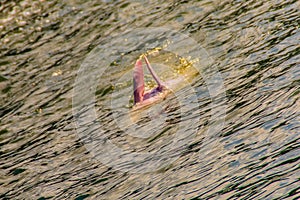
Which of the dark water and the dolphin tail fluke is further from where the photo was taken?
the dolphin tail fluke

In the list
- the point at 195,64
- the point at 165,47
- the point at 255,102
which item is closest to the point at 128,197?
the point at 255,102

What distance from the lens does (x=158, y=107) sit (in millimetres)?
16312

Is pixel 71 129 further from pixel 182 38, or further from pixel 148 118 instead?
pixel 182 38

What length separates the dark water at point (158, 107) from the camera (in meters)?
12.9

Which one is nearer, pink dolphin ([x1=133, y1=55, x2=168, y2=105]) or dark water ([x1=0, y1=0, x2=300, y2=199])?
dark water ([x1=0, y1=0, x2=300, y2=199])

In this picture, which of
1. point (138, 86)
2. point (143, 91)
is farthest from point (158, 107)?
point (138, 86)

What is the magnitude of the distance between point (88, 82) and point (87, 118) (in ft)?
8.09

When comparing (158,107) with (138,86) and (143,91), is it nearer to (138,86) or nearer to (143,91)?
(143,91)

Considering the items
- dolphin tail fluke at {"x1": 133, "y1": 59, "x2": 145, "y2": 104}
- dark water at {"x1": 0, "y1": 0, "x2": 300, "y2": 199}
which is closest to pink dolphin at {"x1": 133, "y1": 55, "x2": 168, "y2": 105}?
dolphin tail fluke at {"x1": 133, "y1": 59, "x2": 145, "y2": 104}

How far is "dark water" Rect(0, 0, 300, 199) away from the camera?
506 inches

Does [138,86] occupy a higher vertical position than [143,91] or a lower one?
higher

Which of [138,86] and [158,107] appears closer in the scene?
[158,107]

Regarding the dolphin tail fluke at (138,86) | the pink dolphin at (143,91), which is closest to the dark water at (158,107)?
the pink dolphin at (143,91)

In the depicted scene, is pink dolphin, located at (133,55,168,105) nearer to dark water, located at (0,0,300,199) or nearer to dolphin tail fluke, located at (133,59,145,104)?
dolphin tail fluke, located at (133,59,145,104)
